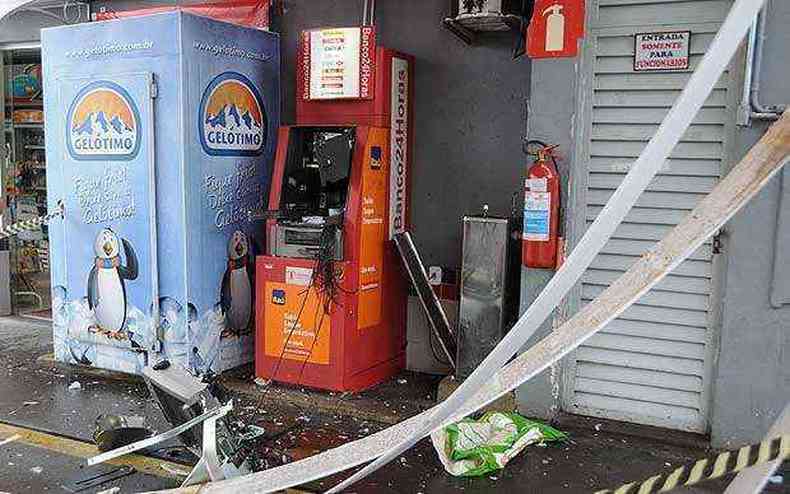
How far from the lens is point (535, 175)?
165 inches

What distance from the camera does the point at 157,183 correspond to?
197 inches

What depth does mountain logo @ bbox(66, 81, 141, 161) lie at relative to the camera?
5.05m

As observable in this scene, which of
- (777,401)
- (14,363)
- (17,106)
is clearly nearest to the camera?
(777,401)

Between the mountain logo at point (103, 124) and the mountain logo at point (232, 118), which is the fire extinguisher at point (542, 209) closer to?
the mountain logo at point (232, 118)

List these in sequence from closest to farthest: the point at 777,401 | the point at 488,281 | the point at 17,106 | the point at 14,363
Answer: the point at 777,401, the point at 488,281, the point at 14,363, the point at 17,106

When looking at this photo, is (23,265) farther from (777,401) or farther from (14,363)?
(777,401)

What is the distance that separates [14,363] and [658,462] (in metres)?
4.86

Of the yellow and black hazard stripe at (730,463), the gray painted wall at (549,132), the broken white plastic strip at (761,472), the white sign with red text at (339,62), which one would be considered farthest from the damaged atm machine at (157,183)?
the broken white plastic strip at (761,472)

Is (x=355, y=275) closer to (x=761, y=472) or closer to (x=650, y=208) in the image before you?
(x=650, y=208)

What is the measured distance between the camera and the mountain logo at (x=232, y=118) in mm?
5031

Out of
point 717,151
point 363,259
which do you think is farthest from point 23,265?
point 717,151

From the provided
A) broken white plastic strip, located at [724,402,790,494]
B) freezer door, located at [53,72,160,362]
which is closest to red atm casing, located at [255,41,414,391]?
freezer door, located at [53,72,160,362]

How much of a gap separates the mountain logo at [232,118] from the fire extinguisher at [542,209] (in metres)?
2.25

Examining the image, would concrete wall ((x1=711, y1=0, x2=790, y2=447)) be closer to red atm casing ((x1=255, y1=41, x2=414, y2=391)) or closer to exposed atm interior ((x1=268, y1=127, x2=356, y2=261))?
red atm casing ((x1=255, y1=41, x2=414, y2=391))
